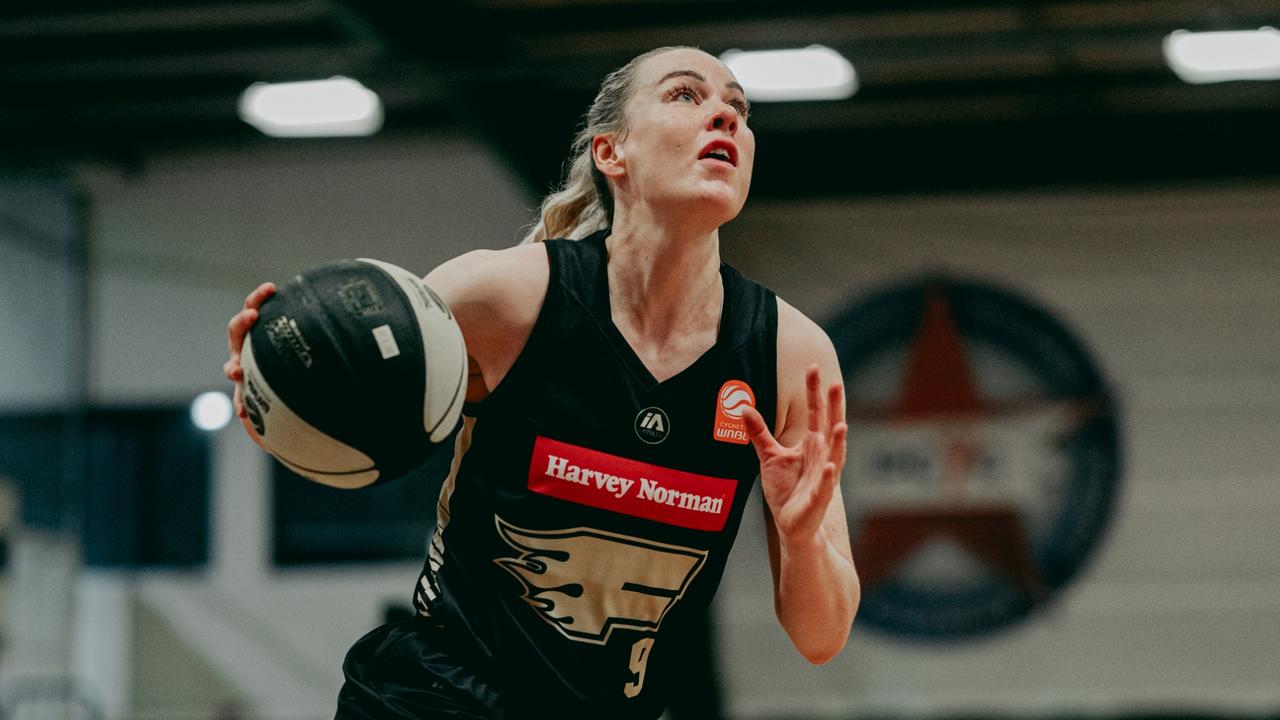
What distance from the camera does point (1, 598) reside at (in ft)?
27.3

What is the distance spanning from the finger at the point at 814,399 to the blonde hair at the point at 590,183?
2.29ft

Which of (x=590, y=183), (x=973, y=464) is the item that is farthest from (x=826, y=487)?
(x=973, y=464)

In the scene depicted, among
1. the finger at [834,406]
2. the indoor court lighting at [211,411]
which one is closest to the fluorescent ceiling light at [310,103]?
the indoor court lighting at [211,411]

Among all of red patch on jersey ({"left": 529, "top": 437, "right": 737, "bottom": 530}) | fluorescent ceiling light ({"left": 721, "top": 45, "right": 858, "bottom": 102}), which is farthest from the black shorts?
fluorescent ceiling light ({"left": 721, "top": 45, "right": 858, "bottom": 102})

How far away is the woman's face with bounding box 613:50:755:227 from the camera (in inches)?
106

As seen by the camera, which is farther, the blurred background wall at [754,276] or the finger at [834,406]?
the blurred background wall at [754,276]

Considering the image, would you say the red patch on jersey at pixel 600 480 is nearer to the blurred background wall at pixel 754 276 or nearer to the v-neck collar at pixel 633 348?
the v-neck collar at pixel 633 348

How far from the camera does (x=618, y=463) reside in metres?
2.59

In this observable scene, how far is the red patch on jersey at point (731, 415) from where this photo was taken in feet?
8.75

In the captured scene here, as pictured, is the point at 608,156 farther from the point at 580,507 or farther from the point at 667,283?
the point at 580,507

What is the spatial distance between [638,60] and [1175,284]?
725 cm

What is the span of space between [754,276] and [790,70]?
216 centimetres

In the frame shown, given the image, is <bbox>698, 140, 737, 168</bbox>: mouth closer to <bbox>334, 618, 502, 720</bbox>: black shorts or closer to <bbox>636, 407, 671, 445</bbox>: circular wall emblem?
<bbox>636, 407, 671, 445</bbox>: circular wall emblem

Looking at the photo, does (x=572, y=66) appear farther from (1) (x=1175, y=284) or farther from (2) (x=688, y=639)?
(1) (x=1175, y=284)
